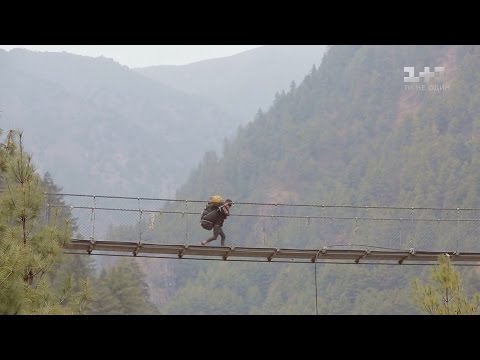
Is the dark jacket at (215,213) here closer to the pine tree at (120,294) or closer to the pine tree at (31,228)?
the pine tree at (31,228)

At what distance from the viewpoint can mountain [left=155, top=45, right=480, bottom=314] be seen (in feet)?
291

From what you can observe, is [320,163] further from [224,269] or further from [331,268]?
[331,268]

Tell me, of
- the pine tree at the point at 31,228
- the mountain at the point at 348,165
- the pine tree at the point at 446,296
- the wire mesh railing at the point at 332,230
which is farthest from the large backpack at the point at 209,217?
the mountain at the point at 348,165

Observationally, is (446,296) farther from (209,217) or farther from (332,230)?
(332,230)

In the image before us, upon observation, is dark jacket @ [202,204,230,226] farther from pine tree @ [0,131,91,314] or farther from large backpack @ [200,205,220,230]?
pine tree @ [0,131,91,314]

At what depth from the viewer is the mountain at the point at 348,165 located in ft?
291

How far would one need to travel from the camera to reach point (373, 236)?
87125mm

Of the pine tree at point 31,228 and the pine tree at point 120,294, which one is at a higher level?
the pine tree at point 31,228

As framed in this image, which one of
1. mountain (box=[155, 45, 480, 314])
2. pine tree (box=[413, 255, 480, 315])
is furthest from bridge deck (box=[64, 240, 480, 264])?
mountain (box=[155, 45, 480, 314])

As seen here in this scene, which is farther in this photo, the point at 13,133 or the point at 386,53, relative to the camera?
the point at 386,53

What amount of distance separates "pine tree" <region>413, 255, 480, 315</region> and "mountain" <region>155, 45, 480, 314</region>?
210 ft

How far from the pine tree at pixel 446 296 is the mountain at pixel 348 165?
64139 mm
